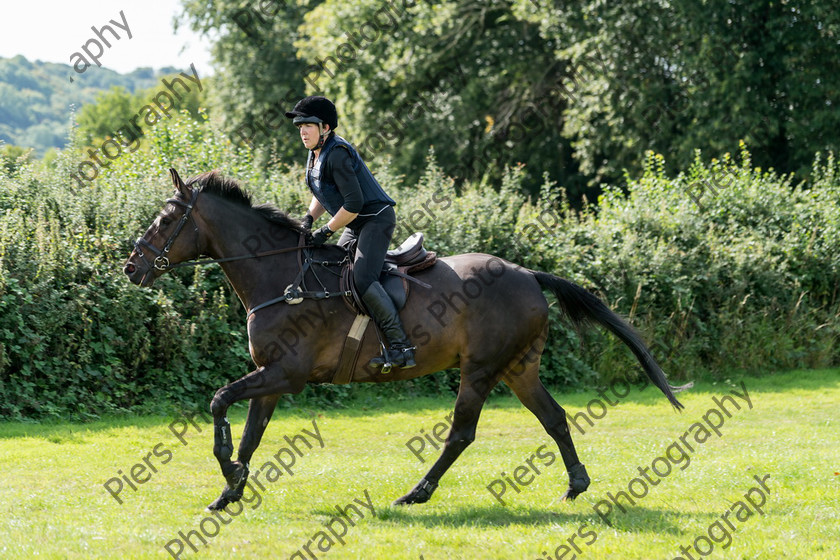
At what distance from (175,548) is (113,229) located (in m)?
7.83

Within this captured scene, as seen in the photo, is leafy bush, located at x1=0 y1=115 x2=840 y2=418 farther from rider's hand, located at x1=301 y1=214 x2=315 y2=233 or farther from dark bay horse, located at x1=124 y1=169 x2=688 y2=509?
rider's hand, located at x1=301 y1=214 x2=315 y2=233

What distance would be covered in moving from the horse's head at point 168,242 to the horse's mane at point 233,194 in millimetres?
155

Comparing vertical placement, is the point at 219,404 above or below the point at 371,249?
below

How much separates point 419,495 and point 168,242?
3.08 m

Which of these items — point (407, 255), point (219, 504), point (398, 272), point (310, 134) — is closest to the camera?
point (219, 504)

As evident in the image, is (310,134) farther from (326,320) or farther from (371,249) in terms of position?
(326,320)

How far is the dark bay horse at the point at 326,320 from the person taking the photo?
6965 mm

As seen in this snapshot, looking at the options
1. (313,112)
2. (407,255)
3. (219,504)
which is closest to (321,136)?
(313,112)

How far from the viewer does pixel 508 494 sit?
7.79 m

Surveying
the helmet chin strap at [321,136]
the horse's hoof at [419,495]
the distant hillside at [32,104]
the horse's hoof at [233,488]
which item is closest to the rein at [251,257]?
the helmet chin strap at [321,136]

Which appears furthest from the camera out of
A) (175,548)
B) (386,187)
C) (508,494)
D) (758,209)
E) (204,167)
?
(758,209)

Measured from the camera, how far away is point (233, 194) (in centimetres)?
737

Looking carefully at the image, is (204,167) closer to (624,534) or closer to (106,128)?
(624,534)

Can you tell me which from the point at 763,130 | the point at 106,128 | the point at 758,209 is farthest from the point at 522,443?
the point at 106,128
